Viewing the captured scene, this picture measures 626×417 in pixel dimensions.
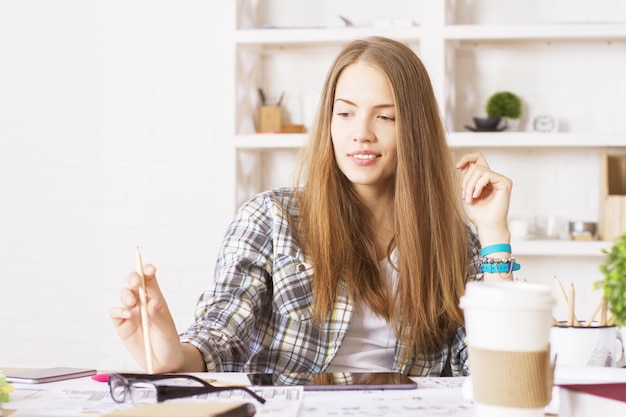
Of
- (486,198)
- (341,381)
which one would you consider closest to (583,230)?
(486,198)

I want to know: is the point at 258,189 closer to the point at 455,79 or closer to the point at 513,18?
the point at 455,79

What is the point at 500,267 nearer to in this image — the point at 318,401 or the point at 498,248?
the point at 498,248

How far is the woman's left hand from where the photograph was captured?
194 centimetres

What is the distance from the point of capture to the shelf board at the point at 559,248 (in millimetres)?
3588

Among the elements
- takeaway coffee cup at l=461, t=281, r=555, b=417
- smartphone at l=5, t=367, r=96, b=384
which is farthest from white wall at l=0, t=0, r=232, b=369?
takeaway coffee cup at l=461, t=281, r=555, b=417

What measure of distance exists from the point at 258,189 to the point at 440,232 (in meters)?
2.11

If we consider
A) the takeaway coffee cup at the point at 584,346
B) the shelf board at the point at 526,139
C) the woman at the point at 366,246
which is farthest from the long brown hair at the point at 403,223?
the shelf board at the point at 526,139

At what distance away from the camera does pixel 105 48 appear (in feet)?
13.4

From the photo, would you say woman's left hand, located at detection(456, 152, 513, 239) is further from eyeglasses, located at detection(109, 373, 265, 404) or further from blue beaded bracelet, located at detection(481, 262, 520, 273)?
eyeglasses, located at detection(109, 373, 265, 404)

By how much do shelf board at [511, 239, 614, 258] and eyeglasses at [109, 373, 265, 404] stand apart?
2511 millimetres

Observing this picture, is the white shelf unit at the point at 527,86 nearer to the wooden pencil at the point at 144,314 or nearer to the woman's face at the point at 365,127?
the woman's face at the point at 365,127

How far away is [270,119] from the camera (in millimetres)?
3881

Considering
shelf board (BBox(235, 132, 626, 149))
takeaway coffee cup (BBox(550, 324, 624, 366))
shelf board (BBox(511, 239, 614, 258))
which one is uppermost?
shelf board (BBox(235, 132, 626, 149))

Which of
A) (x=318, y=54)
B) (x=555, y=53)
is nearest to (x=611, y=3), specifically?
(x=555, y=53)
